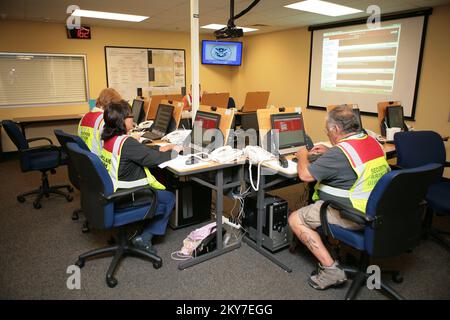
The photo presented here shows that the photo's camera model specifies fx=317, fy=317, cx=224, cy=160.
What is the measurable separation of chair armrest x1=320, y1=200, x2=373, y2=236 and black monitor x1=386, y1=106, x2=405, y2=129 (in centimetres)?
228

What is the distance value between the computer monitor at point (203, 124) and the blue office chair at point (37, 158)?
1.82 metres

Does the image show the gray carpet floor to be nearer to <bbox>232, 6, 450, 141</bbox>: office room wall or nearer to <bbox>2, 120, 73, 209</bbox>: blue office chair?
<bbox>2, 120, 73, 209</bbox>: blue office chair

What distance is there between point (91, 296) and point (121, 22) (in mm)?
5025

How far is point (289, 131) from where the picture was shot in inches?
111

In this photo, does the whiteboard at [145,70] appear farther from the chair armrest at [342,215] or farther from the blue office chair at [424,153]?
the chair armrest at [342,215]

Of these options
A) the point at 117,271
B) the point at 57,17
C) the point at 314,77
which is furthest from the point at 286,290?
the point at 57,17

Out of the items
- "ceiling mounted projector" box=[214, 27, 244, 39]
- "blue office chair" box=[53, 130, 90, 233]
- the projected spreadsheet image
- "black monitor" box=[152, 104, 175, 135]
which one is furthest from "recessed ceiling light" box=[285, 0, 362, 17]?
"blue office chair" box=[53, 130, 90, 233]

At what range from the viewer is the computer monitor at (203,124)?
2.76 m

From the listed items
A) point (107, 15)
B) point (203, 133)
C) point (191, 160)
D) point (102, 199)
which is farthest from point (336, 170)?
point (107, 15)

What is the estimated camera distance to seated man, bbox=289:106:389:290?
1.94 metres

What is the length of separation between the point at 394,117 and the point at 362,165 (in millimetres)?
2260

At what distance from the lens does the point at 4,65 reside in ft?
17.7

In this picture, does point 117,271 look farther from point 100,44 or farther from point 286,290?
point 100,44

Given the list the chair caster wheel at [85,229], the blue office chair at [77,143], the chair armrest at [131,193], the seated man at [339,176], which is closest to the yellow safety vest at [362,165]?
the seated man at [339,176]
